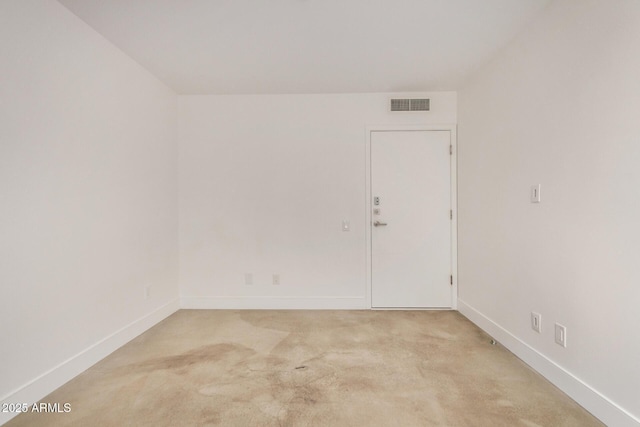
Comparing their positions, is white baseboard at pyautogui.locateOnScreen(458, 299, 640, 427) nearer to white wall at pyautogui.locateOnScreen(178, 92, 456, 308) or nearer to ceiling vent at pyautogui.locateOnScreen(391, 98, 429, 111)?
white wall at pyautogui.locateOnScreen(178, 92, 456, 308)

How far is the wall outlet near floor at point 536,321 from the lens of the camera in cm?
206

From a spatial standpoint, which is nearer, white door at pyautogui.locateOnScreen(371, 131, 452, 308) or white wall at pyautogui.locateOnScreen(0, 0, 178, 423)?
white wall at pyautogui.locateOnScreen(0, 0, 178, 423)

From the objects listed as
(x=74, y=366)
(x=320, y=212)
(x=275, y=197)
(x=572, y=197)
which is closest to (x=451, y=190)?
(x=320, y=212)

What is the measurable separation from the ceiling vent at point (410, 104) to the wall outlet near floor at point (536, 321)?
2.24m

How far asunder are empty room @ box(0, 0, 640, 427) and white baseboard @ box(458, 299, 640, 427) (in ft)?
0.05

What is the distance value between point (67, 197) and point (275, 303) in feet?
7.02

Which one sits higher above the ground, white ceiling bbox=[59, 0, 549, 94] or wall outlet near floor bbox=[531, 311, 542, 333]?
white ceiling bbox=[59, 0, 549, 94]

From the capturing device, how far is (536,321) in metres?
2.09

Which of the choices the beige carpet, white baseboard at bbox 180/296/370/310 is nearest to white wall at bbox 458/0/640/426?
the beige carpet

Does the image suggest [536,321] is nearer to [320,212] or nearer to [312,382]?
[312,382]

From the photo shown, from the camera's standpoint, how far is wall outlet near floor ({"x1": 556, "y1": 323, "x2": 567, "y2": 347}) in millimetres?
1847

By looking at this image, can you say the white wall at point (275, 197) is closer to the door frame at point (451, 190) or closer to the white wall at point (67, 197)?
the door frame at point (451, 190)

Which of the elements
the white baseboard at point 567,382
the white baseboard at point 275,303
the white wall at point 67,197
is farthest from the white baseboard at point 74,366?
→ the white baseboard at point 567,382

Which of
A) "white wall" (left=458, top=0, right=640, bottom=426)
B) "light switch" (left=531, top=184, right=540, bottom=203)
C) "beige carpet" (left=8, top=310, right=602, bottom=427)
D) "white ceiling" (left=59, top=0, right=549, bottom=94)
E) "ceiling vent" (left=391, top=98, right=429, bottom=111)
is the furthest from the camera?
"ceiling vent" (left=391, top=98, right=429, bottom=111)
